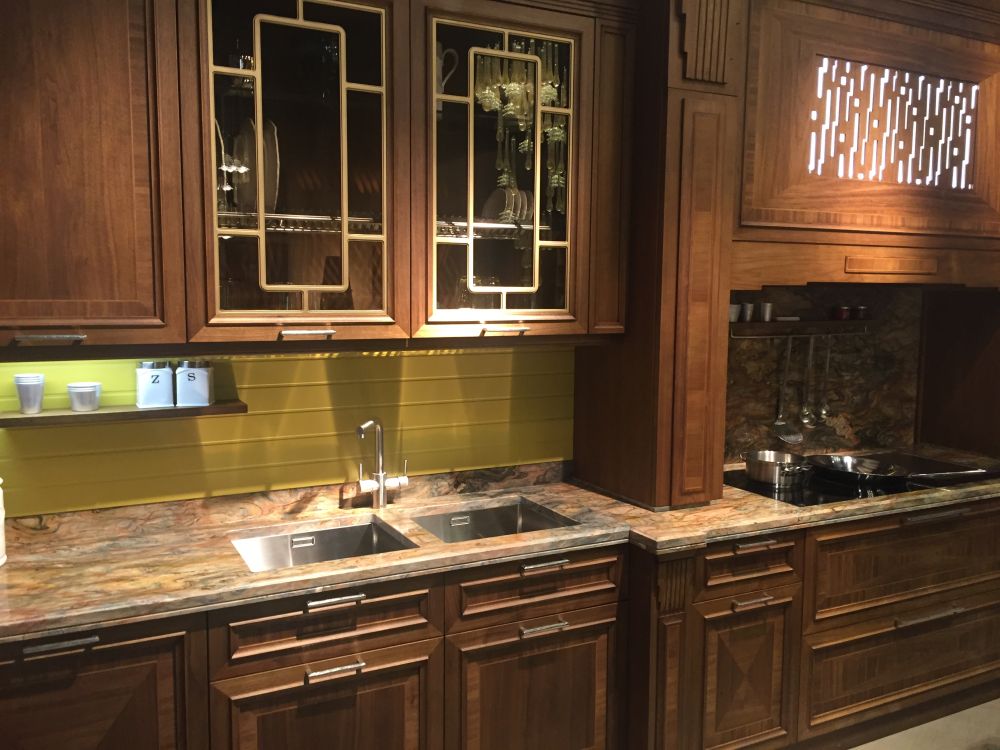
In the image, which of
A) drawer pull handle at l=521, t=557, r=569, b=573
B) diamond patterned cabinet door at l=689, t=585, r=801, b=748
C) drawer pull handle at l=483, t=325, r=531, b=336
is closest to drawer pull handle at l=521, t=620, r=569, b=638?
drawer pull handle at l=521, t=557, r=569, b=573

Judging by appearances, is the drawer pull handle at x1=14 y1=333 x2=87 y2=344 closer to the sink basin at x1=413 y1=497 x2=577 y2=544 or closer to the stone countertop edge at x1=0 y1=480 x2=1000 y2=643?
the stone countertop edge at x1=0 y1=480 x2=1000 y2=643

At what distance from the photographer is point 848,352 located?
356 centimetres

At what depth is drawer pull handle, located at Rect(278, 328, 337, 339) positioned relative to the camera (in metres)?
2.20

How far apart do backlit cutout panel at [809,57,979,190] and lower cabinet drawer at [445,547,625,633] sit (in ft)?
4.81

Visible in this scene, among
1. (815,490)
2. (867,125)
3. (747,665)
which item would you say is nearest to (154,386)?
(747,665)

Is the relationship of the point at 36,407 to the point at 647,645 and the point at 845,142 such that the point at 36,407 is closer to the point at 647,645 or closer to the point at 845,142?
the point at 647,645

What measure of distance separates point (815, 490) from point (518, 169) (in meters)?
1.50

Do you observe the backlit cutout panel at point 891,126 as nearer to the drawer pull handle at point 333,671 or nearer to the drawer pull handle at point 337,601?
the drawer pull handle at point 337,601

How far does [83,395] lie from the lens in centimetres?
221

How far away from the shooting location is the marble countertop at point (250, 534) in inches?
74.3

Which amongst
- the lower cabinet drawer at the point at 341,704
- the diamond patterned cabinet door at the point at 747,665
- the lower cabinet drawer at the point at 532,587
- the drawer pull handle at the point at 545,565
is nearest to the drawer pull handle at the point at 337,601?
the lower cabinet drawer at the point at 341,704

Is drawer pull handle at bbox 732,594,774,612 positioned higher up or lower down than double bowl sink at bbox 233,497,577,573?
lower down

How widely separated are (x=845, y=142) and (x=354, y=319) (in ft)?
5.74

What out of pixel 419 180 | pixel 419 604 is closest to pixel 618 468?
pixel 419 604
